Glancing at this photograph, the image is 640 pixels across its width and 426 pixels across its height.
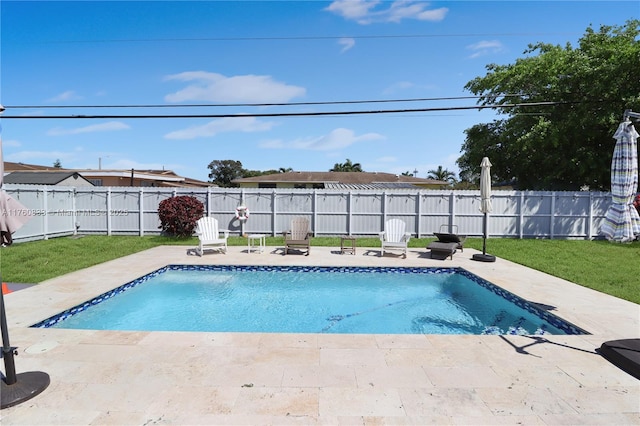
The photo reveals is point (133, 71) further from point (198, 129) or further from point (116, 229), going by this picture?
point (198, 129)

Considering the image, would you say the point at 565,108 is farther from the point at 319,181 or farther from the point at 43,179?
the point at 43,179

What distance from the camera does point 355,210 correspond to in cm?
1459

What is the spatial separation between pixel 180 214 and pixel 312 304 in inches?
338

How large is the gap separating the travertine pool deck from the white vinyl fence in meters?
9.13

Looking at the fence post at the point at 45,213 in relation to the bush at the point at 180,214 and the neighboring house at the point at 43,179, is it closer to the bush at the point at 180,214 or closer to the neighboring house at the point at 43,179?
the bush at the point at 180,214

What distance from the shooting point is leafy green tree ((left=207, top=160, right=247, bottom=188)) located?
56.6 metres

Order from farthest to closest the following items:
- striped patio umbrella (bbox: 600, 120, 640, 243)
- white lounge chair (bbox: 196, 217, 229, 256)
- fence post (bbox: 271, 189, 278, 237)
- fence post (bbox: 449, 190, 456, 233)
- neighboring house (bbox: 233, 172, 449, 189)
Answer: neighboring house (bbox: 233, 172, 449, 189) → fence post (bbox: 271, 189, 278, 237) → fence post (bbox: 449, 190, 456, 233) → white lounge chair (bbox: 196, 217, 229, 256) → striped patio umbrella (bbox: 600, 120, 640, 243)

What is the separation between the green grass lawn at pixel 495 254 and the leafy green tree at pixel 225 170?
43809 millimetres

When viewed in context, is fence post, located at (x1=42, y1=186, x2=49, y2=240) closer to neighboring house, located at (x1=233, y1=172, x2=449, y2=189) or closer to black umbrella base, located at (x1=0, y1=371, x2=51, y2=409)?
black umbrella base, located at (x1=0, y1=371, x2=51, y2=409)

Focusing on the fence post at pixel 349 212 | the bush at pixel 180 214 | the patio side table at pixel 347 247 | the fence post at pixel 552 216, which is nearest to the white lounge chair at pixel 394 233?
the patio side table at pixel 347 247

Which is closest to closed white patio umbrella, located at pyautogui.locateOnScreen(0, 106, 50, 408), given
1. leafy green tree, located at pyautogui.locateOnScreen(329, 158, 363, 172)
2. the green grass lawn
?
the green grass lawn

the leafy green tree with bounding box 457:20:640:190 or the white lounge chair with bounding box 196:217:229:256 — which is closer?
the white lounge chair with bounding box 196:217:229:256

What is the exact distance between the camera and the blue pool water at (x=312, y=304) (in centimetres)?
590

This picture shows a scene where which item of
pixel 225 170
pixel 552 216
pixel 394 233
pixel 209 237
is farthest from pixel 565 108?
Answer: pixel 225 170
